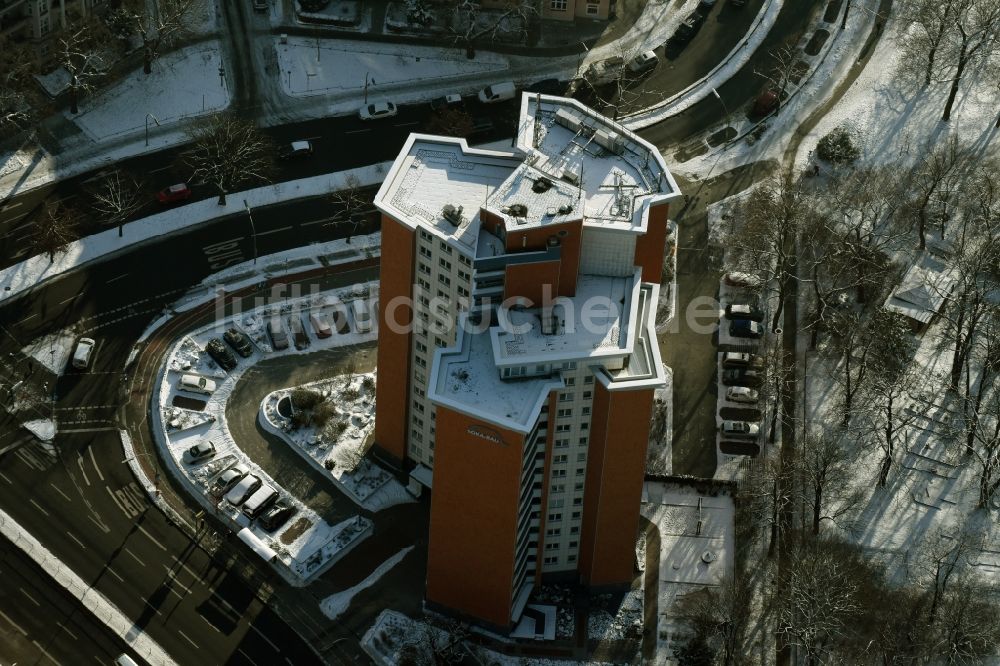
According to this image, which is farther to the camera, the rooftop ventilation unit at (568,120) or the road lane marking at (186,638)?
the rooftop ventilation unit at (568,120)

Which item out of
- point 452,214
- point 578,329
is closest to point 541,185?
point 452,214

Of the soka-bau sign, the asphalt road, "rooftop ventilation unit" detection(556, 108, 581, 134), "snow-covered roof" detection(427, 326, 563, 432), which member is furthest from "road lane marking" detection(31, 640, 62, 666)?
"rooftop ventilation unit" detection(556, 108, 581, 134)

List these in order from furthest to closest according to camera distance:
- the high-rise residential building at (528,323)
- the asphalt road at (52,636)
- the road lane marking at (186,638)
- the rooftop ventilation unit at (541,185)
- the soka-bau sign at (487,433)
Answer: the road lane marking at (186,638) < the asphalt road at (52,636) < the rooftop ventilation unit at (541,185) < the high-rise residential building at (528,323) < the soka-bau sign at (487,433)

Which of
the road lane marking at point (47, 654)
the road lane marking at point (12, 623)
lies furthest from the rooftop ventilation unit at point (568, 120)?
the road lane marking at point (12, 623)

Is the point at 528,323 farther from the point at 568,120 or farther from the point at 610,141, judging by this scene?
the point at 568,120

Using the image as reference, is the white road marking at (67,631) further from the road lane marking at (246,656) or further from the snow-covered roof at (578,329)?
the snow-covered roof at (578,329)

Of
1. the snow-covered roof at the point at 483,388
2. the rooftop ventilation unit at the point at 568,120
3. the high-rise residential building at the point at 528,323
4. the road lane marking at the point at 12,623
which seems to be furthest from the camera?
the rooftop ventilation unit at the point at 568,120

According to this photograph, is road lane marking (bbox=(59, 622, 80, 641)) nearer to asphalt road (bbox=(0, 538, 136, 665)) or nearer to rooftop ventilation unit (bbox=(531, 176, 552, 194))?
asphalt road (bbox=(0, 538, 136, 665))

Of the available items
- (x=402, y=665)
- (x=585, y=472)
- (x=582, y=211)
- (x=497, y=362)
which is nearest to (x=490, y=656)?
(x=402, y=665)
